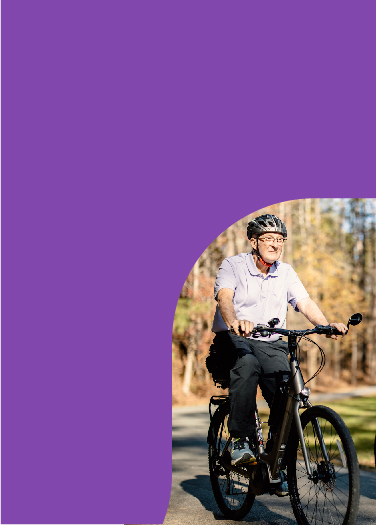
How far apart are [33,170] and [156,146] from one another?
0.91 metres

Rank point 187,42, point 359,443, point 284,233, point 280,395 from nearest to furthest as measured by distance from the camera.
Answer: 1. point 280,395
2. point 284,233
3. point 187,42
4. point 359,443

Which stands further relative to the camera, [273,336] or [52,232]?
[52,232]

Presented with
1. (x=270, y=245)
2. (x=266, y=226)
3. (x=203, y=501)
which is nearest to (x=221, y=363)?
(x=270, y=245)


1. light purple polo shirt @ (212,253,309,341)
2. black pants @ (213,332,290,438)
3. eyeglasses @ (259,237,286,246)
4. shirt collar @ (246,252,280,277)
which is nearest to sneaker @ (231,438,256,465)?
black pants @ (213,332,290,438)

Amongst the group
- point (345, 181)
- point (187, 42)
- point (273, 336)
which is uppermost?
point (187, 42)

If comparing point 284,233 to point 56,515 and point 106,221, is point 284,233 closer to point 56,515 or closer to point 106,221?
point 106,221

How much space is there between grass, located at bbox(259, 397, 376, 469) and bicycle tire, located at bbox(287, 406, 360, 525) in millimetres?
496

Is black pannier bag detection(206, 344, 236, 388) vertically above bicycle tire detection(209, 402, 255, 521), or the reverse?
black pannier bag detection(206, 344, 236, 388)

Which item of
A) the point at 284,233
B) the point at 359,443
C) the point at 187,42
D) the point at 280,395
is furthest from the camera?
the point at 359,443

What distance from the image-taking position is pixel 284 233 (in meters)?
4.60

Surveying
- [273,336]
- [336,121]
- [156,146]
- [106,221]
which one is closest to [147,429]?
[273,336]

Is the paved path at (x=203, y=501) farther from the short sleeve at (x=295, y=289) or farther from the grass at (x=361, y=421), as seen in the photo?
the short sleeve at (x=295, y=289)

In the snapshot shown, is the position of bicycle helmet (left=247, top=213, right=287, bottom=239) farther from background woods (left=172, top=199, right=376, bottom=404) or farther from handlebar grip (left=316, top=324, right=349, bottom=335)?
background woods (left=172, top=199, right=376, bottom=404)

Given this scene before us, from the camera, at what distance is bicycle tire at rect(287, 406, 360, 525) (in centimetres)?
348
